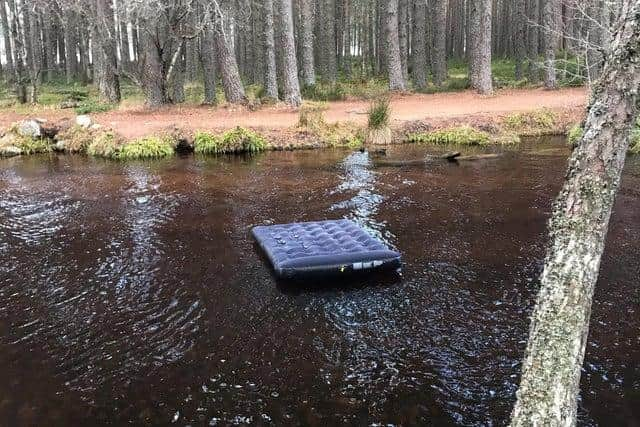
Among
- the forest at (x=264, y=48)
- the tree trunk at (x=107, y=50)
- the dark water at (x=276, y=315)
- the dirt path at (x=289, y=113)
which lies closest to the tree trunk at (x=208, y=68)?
the forest at (x=264, y=48)

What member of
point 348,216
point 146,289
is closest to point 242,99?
point 348,216

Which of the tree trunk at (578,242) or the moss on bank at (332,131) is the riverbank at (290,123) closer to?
the moss on bank at (332,131)

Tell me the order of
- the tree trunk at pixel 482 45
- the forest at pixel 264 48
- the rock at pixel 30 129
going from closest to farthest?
1. the rock at pixel 30 129
2. the forest at pixel 264 48
3. the tree trunk at pixel 482 45

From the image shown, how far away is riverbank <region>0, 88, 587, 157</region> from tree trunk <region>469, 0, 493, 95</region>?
183 centimetres

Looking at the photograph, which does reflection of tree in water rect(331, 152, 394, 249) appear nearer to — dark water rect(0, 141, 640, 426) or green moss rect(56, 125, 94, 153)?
dark water rect(0, 141, 640, 426)

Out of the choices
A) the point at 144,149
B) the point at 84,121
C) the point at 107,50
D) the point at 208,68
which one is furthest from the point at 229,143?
the point at 107,50

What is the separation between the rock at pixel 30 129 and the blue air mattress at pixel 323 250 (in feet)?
37.1

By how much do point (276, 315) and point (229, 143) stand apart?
10.4 meters

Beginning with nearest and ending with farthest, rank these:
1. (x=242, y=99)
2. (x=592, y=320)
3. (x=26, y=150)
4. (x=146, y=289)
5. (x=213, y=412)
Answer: (x=213, y=412)
(x=592, y=320)
(x=146, y=289)
(x=26, y=150)
(x=242, y=99)

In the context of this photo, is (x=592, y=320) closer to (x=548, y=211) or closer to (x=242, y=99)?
(x=548, y=211)

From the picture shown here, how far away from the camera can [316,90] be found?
73.0 ft

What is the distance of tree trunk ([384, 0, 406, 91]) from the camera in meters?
22.1

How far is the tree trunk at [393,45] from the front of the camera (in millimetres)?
22062

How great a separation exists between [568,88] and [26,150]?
18.9 meters
